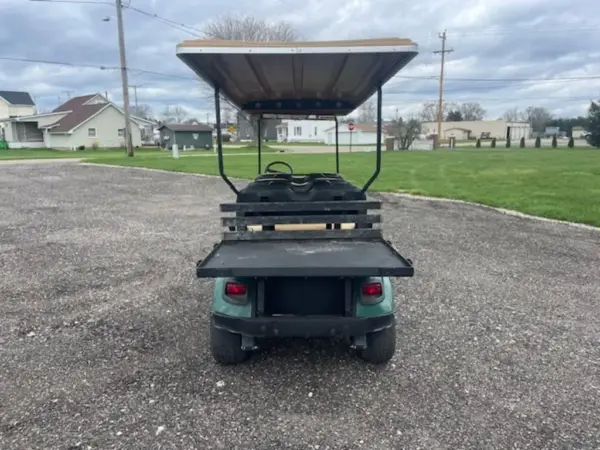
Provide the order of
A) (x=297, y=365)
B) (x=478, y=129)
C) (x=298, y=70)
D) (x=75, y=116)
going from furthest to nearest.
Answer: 1. (x=478, y=129)
2. (x=75, y=116)
3. (x=298, y=70)
4. (x=297, y=365)

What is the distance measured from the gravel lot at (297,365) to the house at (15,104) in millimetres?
60036

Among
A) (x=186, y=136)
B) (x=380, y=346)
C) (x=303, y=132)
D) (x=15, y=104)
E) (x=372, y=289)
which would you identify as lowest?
(x=380, y=346)

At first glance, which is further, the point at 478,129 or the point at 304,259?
the point at 478,129

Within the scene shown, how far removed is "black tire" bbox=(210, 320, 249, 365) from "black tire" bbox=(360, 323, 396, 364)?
0.84 meters

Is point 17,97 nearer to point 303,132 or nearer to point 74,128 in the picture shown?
point 74,128

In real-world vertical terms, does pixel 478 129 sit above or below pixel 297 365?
above

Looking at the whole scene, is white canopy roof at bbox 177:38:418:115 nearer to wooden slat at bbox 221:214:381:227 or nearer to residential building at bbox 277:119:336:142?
wooden slat at bbox 221:214:381:227

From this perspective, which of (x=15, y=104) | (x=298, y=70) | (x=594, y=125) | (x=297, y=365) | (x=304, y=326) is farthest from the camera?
(x=15, y=104)

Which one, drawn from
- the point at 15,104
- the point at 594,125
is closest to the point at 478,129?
the point at 594,125

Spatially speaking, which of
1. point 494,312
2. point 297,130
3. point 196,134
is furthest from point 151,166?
point 297,130

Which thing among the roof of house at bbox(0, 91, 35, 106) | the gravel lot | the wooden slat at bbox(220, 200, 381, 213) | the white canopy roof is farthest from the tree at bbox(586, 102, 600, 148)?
the roof of house at bbox(0, 91, 35, 106)

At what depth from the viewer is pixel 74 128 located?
38938mm

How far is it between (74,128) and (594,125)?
4335 centimetres

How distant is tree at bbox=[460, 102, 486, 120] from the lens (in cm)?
8925
